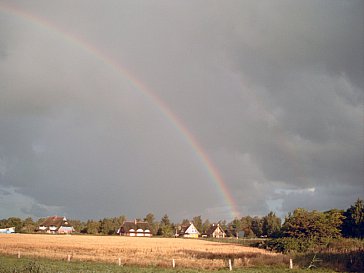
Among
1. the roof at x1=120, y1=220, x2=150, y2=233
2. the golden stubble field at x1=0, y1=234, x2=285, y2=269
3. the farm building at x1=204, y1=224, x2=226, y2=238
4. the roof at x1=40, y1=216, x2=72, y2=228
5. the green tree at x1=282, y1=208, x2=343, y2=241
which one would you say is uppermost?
the roof at x1=40, y1=216, x2=72, y2=228

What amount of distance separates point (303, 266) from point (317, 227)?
18.2m

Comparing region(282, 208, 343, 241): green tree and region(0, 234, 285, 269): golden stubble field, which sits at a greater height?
region(282, 208, 343, 241): green tree

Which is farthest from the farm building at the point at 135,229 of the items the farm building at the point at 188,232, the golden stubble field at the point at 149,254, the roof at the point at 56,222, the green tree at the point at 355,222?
the green tree at the point at 355,222

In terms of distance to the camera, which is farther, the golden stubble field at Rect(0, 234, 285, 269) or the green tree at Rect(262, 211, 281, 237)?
the green tree at Rect(262, 211, 281, 237)

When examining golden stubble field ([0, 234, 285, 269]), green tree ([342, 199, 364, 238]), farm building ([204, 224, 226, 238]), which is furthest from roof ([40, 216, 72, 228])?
green tree ([342, 199, 364, 238])

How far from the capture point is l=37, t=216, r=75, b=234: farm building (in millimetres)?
168625

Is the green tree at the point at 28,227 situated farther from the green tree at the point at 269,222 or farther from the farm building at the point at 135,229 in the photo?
the green tree at the point at 269,222

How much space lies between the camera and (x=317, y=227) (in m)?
51.8

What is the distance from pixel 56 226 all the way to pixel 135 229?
1491 inches

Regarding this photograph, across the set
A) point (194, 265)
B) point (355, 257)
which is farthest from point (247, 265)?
point (355, 257)

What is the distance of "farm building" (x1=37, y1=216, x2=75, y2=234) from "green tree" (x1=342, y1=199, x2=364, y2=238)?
126 metres

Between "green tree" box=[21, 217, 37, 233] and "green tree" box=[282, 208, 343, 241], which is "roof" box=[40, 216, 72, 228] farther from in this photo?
"green tree" box=[282, 208, 343, 241]

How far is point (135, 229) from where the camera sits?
161000 mm

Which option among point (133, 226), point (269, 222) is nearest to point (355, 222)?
point (269, 222)
